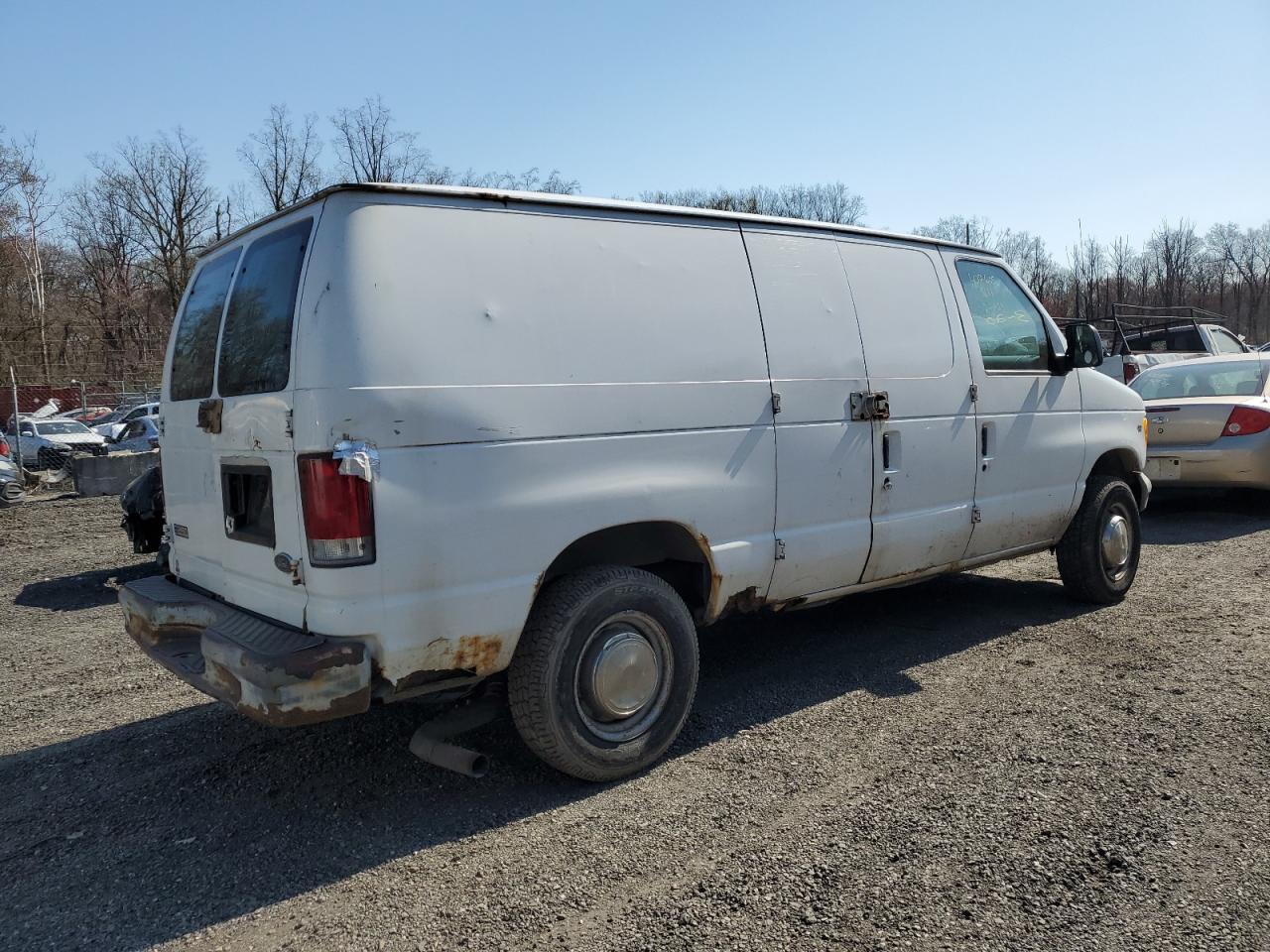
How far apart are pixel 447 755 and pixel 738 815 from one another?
3.75 feet

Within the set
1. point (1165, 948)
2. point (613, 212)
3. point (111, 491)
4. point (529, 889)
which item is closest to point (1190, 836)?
point (1165, 948)

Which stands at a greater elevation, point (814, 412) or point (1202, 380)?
point (1202, 380)

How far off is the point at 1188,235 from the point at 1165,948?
66.5 metres

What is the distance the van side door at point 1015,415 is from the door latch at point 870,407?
0.85m

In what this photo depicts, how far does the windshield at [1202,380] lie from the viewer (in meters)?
9.59

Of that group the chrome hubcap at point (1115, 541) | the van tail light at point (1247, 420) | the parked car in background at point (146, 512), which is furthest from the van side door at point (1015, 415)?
the parked car in background at point (146, 512)

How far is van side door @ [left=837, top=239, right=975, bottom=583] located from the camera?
15.2ft

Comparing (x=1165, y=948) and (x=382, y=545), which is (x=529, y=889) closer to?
(x=382, y=545)

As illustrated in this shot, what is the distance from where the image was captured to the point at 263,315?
3461 millimetres

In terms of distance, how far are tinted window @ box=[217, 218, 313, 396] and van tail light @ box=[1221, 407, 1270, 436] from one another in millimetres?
9003

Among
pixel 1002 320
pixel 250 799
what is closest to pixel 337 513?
pixel 250 799

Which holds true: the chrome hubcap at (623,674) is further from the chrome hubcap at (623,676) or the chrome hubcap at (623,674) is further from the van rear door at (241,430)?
the van rear door at (241,430)

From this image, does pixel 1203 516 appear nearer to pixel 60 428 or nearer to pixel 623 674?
pixel 623 674

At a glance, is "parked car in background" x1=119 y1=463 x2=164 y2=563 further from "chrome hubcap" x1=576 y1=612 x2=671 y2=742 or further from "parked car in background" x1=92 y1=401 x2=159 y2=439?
"parked car in background" x1=92 y1=401 x2=159 y2=439
